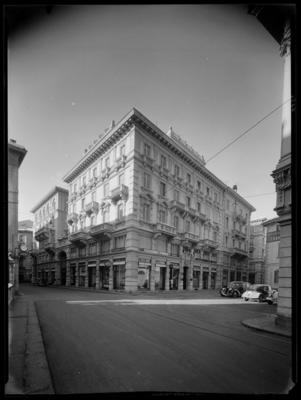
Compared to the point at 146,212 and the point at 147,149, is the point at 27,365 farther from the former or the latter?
the point at 147,149

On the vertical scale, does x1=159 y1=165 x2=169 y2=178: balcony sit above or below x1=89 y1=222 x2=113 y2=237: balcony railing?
above

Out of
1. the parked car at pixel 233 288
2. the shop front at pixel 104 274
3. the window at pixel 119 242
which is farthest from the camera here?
the parked car at pixel 233 288

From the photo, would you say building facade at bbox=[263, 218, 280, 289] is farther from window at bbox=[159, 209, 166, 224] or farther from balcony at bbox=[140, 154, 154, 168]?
balcony at bbox=[140, 154, 154, 168]

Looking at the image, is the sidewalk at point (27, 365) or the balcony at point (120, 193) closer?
the sidewalk at point (27, 365)

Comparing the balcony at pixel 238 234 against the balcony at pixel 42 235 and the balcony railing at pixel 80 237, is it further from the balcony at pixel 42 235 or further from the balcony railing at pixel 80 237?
the balcony at pixel 42 235

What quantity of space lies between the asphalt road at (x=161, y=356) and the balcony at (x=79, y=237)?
247 centimetres

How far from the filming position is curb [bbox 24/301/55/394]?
9.48ft

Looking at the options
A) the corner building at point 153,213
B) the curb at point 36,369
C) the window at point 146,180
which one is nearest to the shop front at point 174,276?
the corner building at point 153,213

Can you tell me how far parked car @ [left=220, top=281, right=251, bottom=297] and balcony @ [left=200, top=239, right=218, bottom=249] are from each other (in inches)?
88.4

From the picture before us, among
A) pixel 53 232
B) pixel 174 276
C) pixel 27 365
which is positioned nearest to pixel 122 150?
pixel 53 232

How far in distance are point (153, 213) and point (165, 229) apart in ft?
2.04

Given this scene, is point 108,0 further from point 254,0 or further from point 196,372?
point 196,372

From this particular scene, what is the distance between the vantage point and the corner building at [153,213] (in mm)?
5742

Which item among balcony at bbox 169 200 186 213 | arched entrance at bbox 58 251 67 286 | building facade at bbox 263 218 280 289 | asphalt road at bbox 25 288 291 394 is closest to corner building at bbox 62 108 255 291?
balcony at bbox 169 200 186 213
